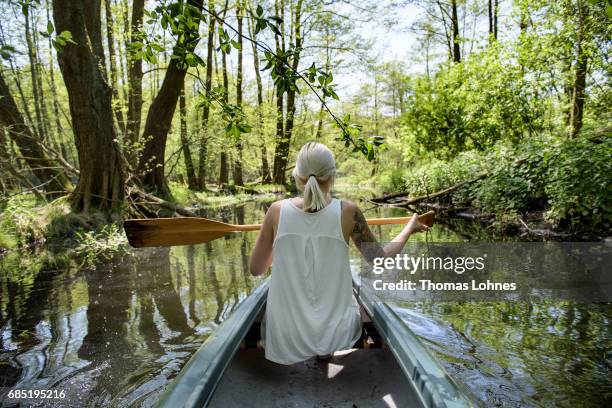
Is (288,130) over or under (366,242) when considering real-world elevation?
over

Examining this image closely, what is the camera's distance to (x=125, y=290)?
5.16 m

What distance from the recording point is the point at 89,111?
803 cm

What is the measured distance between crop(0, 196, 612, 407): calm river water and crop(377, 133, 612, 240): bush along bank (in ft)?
8.30

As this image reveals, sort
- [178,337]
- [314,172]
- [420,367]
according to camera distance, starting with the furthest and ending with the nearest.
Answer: [178,337] → [314,172] → [420,367]

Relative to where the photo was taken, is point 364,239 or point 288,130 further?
point 288,130

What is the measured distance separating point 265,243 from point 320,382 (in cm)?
82

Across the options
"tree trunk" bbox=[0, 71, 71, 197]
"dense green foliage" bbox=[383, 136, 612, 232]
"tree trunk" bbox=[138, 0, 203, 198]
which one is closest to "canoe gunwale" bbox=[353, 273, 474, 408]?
"dense green foliage" bbox=[383, 136, 612, 232]

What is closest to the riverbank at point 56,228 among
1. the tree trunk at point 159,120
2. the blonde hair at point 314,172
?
the tree trunk at point 159,120

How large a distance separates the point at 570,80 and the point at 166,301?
29.4 feet

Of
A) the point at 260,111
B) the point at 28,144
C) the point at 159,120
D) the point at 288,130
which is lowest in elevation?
the point at 28,144

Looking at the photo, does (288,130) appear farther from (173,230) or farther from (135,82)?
(173,230)

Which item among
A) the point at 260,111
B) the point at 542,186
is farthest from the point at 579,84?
the point at 260,111

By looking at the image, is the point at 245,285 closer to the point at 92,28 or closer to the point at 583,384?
the point at 583,384

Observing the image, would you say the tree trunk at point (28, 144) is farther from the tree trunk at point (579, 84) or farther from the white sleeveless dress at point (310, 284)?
the tree trunk at point (579, 84)
